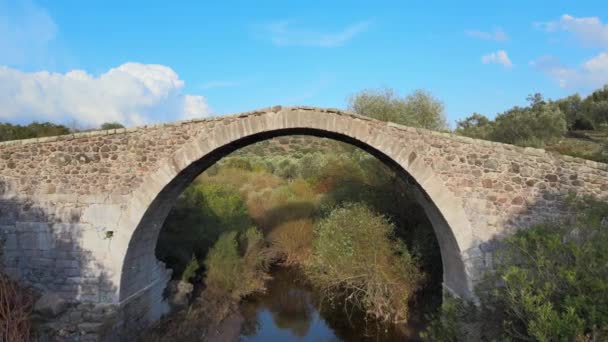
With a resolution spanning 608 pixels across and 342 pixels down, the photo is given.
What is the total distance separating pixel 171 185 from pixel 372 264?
4813 mm

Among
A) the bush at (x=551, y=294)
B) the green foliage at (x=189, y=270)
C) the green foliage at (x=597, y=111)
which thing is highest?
the green foliage at (x=597, y=111)

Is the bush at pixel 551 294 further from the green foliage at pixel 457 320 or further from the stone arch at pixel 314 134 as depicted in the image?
the stone arch at pixel 314 134

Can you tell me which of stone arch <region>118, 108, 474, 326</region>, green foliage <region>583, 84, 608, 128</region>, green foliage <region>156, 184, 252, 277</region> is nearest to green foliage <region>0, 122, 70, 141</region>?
green foliage <region>156, 184, 252, 277</region>

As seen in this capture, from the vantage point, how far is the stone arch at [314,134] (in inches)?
286

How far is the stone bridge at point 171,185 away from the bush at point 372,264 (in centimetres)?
205

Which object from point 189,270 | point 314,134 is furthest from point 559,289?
point 189,270

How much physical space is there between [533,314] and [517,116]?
1400 cm

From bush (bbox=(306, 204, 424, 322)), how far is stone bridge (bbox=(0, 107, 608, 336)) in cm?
205

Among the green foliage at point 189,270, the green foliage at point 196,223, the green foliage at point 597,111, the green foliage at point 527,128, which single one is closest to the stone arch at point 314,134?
the green foliage at point 189,270

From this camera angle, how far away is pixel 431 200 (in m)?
7.42

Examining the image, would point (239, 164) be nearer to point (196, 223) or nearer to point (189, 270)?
point (196, 223)

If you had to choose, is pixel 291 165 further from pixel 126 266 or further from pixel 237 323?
pixel 126 266

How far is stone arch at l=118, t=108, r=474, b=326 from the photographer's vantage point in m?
7.26

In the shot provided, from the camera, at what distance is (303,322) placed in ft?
36.4
